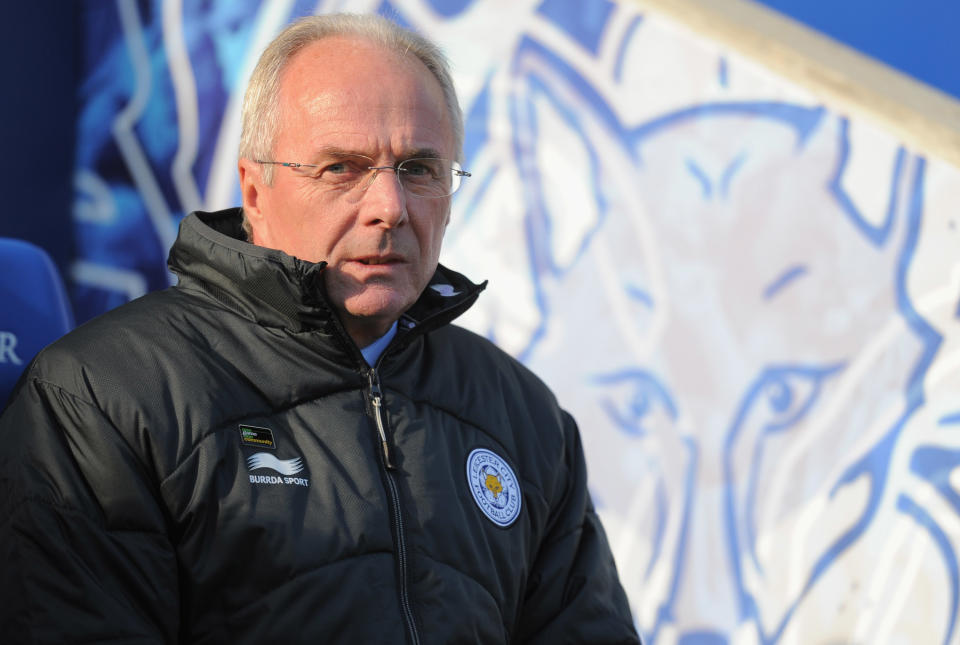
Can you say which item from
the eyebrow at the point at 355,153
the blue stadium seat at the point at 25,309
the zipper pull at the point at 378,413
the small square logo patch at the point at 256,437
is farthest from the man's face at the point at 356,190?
the blue stadium seat at the point at 25,309

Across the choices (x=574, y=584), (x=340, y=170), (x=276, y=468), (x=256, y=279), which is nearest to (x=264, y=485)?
(x=276, y=468)

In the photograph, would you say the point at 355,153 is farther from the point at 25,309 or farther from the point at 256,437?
the point at 25,309

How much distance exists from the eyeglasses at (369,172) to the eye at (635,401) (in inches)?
87.9

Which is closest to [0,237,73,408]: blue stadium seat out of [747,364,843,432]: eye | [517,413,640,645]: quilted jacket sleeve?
[517,413,640,645]: quilted jacket sleeve

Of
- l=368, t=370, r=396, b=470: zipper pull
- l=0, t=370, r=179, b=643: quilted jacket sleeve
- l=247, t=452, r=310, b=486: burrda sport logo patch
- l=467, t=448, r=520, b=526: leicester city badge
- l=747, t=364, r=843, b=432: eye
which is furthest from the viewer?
l=747, t=364, r=843, b=432: eye

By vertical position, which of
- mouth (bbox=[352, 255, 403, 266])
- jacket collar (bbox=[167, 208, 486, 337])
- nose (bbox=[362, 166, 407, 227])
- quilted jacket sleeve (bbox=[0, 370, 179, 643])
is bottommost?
quilted jacket sleeve (bbox=[0, 370, 179, 643])

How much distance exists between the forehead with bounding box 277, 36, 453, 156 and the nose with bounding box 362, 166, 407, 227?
0.04 meters

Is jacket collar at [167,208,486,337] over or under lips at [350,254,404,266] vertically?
under

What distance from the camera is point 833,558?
3600mm

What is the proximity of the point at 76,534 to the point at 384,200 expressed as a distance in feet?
2.19

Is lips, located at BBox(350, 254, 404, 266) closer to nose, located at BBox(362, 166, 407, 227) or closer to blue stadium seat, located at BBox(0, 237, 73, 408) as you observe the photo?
nose, located at BBox(362, 166, 407, 227)

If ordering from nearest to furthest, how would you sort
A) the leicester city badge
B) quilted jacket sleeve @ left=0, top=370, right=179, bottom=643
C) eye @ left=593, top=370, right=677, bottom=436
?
quilted jacket sleeve @ left=0, top=370, right=179, bottom=643 < the leicester city badge < eye @ left=593, top=370, right=677, bottom=436

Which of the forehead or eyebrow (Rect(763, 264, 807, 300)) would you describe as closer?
the forehead

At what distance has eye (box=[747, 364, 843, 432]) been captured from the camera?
12.2ft
